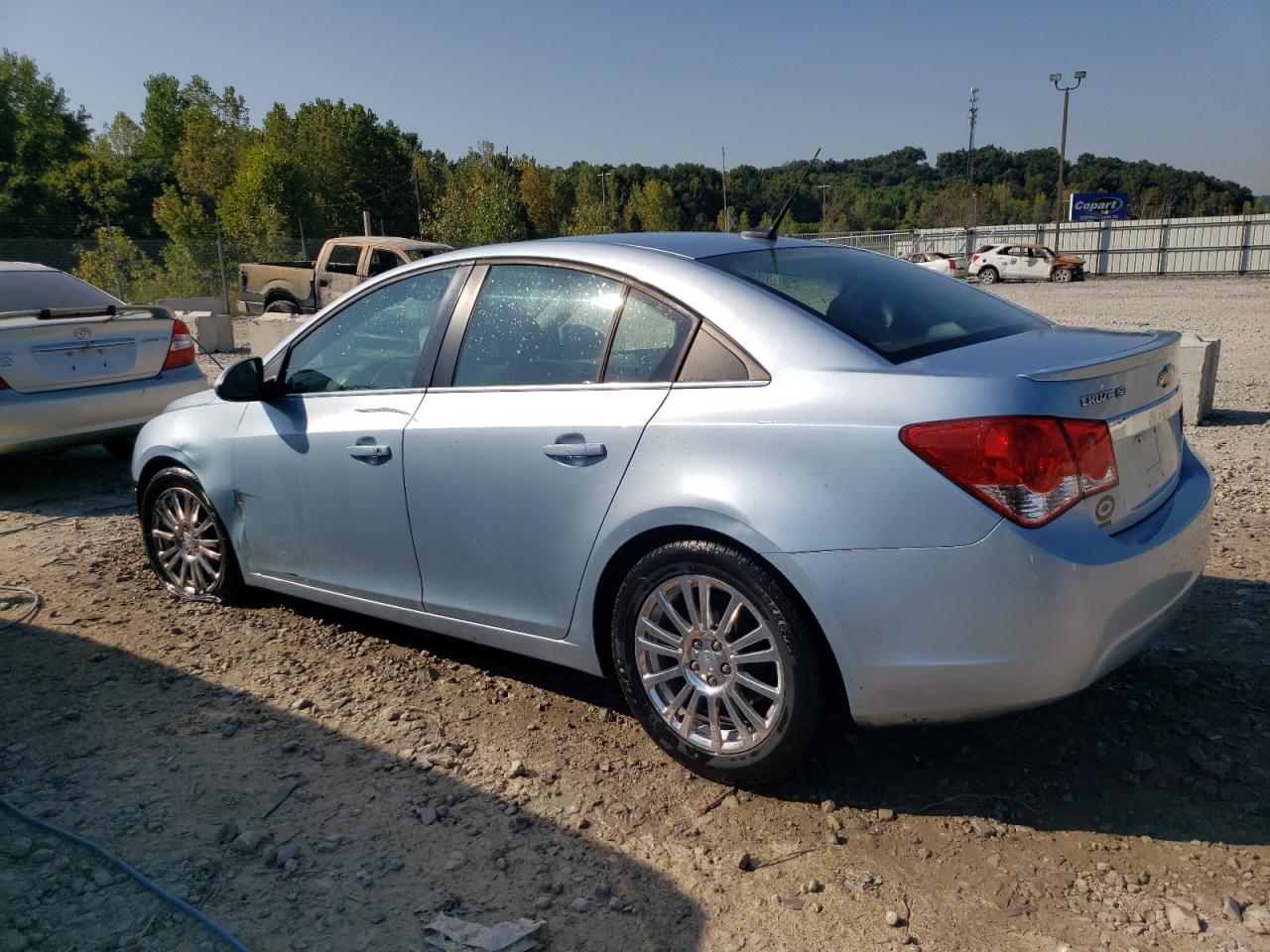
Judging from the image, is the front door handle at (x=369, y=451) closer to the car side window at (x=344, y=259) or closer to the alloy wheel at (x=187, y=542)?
the alloy wheel at (x=187, y=542)

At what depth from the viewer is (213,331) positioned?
17.1m

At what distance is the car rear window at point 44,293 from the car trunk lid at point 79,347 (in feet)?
1.14

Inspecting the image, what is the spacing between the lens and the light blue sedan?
2.43 m

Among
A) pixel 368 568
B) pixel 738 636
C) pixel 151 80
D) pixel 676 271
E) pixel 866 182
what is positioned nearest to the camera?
pixel 738 636

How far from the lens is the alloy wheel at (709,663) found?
109 inches

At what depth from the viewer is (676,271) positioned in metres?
3.07

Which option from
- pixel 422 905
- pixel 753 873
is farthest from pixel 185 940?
pixel 753 873

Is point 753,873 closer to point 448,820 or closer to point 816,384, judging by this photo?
point 448,820

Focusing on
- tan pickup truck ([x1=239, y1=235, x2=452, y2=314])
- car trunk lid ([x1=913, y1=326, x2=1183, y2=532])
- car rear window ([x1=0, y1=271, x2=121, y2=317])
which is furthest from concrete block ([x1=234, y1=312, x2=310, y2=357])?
car trunk lid ([x1=913, y1=326, x2=1183, y2=532])

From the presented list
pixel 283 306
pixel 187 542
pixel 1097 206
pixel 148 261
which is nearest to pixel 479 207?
pixel 148 261

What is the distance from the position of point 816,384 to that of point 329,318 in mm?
2286

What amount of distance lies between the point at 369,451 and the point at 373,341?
534mm

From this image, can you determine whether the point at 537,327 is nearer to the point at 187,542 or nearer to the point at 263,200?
the point at 187,542

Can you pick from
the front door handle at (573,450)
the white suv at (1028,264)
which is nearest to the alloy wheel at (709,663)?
the front door handle at (573,450)
